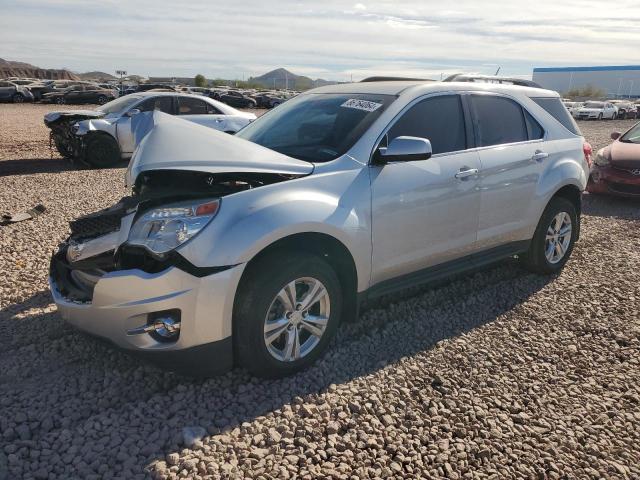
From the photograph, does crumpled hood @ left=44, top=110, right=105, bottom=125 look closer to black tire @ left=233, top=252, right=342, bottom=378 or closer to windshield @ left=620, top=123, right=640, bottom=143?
black tire @ left=233, top=252, right=342, bottom=378

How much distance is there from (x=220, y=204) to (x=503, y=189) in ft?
8.53

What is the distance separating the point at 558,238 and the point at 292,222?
3381 mm

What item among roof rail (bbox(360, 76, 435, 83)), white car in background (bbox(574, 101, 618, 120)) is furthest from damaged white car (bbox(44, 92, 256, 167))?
white car in background (bbox(574, 101, 618, 120))

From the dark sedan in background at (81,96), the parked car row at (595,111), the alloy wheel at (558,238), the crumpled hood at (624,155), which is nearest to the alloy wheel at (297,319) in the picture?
the alloy wheel at (558,238)

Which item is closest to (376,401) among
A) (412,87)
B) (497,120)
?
(412,87)

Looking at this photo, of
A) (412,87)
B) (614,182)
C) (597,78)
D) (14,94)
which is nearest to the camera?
(412,87)

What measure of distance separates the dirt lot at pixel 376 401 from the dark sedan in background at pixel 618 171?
4839 millimetres

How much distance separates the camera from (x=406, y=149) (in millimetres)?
3660

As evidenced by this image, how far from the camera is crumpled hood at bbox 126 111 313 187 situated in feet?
10.5

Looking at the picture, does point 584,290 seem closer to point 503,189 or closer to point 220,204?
point 503,189

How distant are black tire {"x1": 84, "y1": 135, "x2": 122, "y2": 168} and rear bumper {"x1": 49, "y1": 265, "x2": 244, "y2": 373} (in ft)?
29.7

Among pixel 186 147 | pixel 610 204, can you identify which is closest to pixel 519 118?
pixel 186 147

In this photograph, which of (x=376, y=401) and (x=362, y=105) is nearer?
(x=376, y=401)

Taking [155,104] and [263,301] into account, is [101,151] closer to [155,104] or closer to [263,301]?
[155,104]
